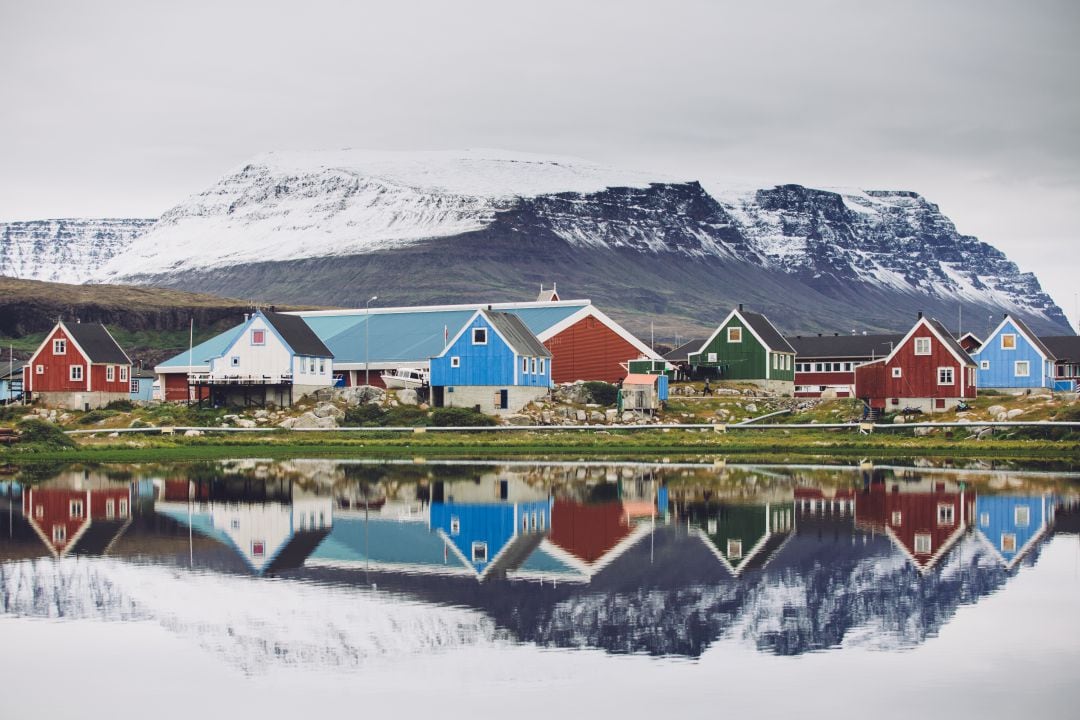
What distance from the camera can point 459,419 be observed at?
74.4 m

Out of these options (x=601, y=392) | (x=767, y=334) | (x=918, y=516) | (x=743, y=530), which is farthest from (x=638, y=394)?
(x=743, y=530)

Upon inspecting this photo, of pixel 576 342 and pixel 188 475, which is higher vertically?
pixel 576 342

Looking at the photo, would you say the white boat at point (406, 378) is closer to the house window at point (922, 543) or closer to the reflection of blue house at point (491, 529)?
the reflection of blue house at point (491, 529)

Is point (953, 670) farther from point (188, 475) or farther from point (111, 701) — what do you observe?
point (188, 475)

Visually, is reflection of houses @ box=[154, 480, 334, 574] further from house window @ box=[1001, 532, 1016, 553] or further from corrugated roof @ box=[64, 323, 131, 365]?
corrugated roof @ box=[64, 323, 131, 365]

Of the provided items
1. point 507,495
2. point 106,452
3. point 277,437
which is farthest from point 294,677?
point 277,437

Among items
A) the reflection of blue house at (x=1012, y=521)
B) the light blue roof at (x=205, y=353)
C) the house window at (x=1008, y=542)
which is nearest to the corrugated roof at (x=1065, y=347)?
the light blue roof at (x=205, y=353)

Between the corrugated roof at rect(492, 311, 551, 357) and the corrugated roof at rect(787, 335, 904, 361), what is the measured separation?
25542 mm

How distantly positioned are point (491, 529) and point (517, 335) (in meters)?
42.8

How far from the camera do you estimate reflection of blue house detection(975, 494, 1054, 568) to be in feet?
110

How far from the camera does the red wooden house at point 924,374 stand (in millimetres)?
74312

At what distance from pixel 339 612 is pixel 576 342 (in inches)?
2467

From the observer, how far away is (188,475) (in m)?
53.1

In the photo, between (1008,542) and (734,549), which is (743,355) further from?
(734,549)
